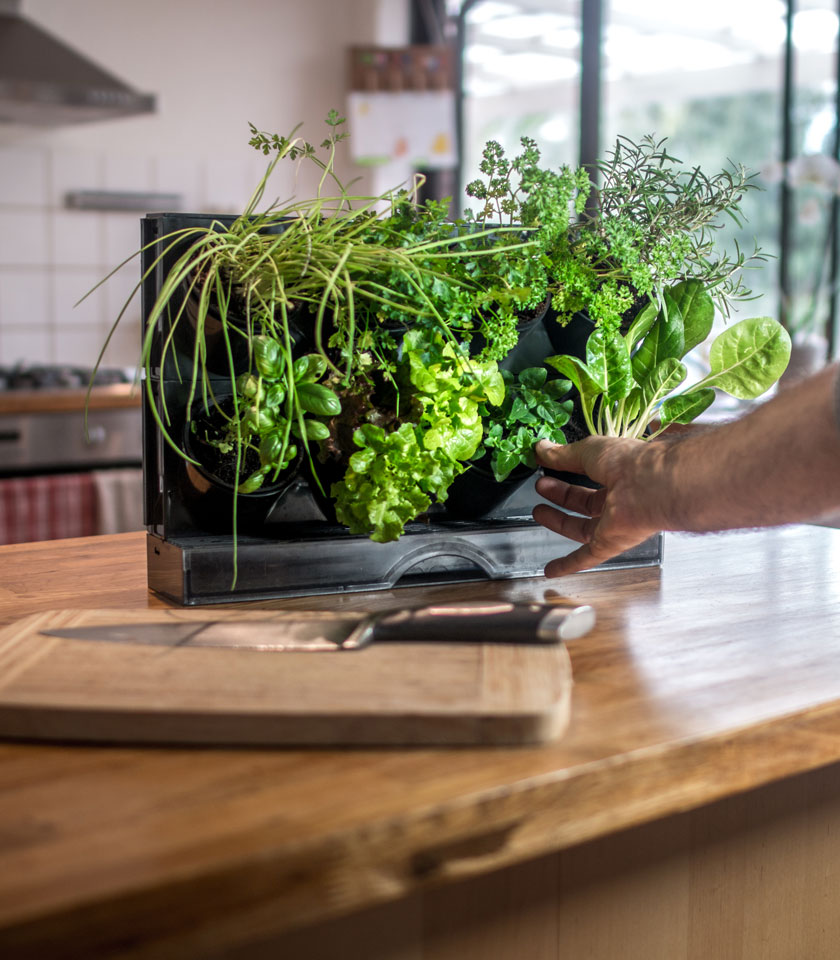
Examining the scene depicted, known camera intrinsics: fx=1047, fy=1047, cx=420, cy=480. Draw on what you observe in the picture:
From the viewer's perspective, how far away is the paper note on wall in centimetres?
438

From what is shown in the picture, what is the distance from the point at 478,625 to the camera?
0.66 m

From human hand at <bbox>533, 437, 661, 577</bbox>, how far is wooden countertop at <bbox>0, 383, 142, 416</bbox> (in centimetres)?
203

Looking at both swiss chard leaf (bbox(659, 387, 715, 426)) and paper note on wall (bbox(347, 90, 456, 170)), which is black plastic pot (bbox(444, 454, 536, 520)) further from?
paper note on wall (bbox(347, 90, 456, 170))

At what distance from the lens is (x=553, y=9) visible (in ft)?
13.7

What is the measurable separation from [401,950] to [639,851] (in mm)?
195

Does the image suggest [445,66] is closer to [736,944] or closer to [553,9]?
[553,9]

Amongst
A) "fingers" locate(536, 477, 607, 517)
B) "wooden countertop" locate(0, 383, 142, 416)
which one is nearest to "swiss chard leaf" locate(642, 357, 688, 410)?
"fingers" locate(536, 477, 607, 517)

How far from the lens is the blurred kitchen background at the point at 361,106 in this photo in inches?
143

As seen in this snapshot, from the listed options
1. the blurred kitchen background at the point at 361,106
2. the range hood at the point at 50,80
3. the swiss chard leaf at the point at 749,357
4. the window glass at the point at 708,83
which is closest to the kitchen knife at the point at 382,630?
the swiss chard leaf at the point at 749,357

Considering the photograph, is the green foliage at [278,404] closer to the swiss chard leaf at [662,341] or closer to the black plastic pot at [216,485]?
the black plastic pot at [216,485]

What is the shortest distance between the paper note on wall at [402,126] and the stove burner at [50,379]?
1.63 meters

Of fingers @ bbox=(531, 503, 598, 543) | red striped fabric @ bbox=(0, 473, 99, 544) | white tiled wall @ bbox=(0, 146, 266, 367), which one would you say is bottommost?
red striped fabric @ bbox=(0, 473, 99, 544)

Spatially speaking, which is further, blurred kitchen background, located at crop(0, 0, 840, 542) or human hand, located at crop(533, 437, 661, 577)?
blurred kitchen background, located at crop(0, 0, 840, 542)

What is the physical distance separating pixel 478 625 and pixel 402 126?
4065 mm
